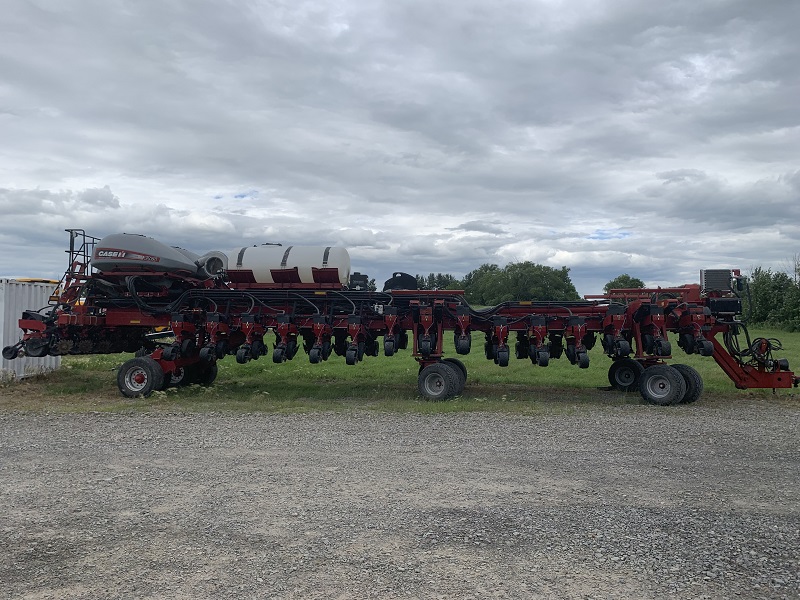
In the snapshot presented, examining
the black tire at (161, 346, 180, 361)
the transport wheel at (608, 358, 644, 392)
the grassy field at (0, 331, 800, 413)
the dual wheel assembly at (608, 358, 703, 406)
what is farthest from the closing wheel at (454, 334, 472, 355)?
the black tire at (161, 346, 180, 361)

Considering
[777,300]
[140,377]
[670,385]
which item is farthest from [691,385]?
[777,300]

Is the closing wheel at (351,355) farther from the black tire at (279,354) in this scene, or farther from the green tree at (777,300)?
the green tree at (777,300)

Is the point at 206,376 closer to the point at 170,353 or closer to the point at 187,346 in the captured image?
the point at 187,346

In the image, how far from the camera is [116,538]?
17.3 feet

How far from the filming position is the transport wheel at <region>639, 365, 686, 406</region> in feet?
40.1

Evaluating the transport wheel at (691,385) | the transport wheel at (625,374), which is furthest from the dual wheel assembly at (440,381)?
the transport wheel at (691,385)

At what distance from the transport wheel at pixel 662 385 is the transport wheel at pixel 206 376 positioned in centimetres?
927

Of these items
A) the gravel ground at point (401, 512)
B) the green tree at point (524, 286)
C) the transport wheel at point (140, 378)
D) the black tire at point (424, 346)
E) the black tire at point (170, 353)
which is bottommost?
the gravel ground at point (401, 512)

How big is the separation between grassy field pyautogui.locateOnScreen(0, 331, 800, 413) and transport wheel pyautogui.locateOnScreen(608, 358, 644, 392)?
36 centimetres

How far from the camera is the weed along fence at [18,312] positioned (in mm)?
16422

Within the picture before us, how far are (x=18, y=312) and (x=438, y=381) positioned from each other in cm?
1074

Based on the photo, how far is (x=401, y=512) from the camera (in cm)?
589

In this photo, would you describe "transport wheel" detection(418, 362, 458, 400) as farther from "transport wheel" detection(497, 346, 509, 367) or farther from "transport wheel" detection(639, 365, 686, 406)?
"transport wheel" detection(639, 365, 686, 406)

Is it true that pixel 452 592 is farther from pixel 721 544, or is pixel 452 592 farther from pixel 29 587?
pixel 29 587
